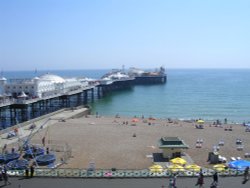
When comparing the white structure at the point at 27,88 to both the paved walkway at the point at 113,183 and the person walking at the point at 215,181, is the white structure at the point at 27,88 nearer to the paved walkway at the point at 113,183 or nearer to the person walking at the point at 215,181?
the paved walkway at the point at 113,183

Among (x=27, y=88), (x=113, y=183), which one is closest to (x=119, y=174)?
(x=113, y=183)

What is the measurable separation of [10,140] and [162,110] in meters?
42.3

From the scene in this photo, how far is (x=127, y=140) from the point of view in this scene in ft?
121

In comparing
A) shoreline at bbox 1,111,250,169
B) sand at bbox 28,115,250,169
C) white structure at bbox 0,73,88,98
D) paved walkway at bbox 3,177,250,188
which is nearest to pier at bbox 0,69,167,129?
white structure at bbox 0,73,88,98

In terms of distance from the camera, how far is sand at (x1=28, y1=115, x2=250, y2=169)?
28500 mm

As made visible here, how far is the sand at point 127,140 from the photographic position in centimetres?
2850

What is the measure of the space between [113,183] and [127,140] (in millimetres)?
19223

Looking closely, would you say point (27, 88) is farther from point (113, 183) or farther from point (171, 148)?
point (113, 183)

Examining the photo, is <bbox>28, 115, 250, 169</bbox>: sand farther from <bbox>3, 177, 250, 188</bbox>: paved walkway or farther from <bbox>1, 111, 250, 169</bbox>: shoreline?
<bbox>3, 177, 250, 188</bbox>: paved walkway

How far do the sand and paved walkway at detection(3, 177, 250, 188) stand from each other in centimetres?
813

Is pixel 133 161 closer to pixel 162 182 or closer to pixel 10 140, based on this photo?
pixel 162 182

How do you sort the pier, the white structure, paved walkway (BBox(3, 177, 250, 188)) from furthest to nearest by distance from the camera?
the white structure < the pier < paved walkway (BBox(3, 177, 250, 188))

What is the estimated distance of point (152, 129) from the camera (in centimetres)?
4512

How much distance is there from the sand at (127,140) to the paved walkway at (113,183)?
8128 mm
